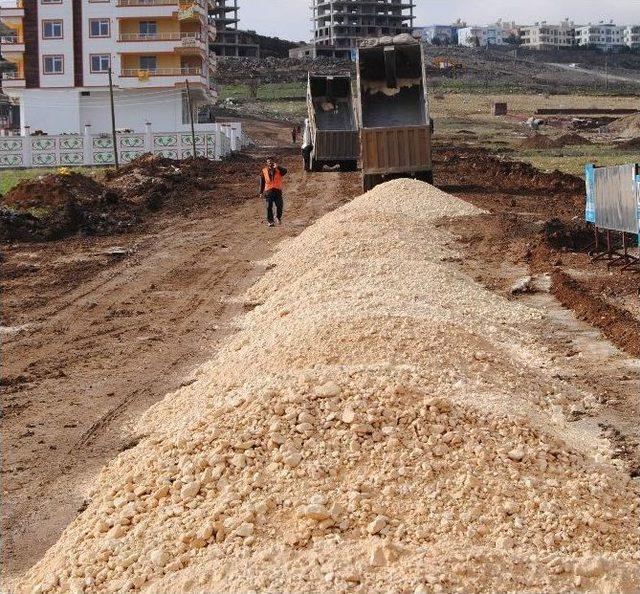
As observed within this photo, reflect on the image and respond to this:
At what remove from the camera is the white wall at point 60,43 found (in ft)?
212

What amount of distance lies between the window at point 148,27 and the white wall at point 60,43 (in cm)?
416

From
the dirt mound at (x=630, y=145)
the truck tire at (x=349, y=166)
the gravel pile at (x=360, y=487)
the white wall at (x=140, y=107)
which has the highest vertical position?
the white wall at (x=140, y=107)

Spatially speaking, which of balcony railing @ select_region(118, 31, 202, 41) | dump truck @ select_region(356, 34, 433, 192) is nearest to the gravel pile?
dump truck @ select_region(356, 34, 433, 192)

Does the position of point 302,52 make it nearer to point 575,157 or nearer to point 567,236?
point 575,157

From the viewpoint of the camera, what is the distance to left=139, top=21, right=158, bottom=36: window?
213 feet

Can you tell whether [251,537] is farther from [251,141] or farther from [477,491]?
[251,141]

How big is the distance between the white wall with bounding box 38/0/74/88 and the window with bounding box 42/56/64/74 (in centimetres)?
20

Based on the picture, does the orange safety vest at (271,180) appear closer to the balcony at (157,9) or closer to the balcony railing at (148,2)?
the balcony at (157,9)

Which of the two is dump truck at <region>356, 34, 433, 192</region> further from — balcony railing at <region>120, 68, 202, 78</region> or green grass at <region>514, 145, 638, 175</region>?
balcony railing at <region>120, 68, 202, 78</region>

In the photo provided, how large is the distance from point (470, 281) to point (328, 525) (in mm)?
9426

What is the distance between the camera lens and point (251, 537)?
5.95 m

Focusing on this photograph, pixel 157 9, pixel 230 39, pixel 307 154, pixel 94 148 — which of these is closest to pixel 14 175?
pixel 94 148

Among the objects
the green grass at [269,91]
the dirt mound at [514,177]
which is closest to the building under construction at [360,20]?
the green grass at [269,91]

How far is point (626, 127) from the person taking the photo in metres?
63.3
